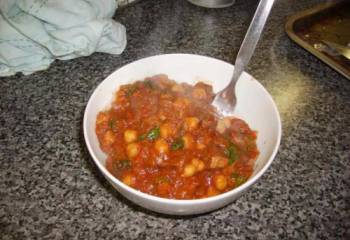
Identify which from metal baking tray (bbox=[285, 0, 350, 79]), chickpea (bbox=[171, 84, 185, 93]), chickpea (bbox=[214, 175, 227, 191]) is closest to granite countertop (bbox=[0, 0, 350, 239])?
metal baking tray (bbox=[285, 0, 350, 79])

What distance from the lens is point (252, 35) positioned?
109 centimetres

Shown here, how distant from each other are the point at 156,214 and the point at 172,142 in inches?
9.2

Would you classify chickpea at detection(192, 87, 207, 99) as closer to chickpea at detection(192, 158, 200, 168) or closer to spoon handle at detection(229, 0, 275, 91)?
spoon handle at detection(229, 0, 275, 91)

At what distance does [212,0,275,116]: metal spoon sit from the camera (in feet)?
3.50

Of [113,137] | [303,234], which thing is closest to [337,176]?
[303,234]

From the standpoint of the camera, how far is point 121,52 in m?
1.62

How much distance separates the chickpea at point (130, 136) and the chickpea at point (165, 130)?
0.26ft

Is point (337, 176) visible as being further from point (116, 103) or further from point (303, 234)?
point (116, 103)

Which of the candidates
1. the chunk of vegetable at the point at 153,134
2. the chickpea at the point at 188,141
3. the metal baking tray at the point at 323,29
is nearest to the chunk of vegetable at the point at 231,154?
the chickpea at the point at 188,141

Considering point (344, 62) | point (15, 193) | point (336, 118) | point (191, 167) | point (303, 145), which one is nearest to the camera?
point (191, 167)

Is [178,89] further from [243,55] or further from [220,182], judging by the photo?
[220,182]

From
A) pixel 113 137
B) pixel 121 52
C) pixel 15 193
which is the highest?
pixel 113 137

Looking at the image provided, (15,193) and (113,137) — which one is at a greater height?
(113,137)

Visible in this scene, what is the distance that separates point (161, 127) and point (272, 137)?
1.04 ft
